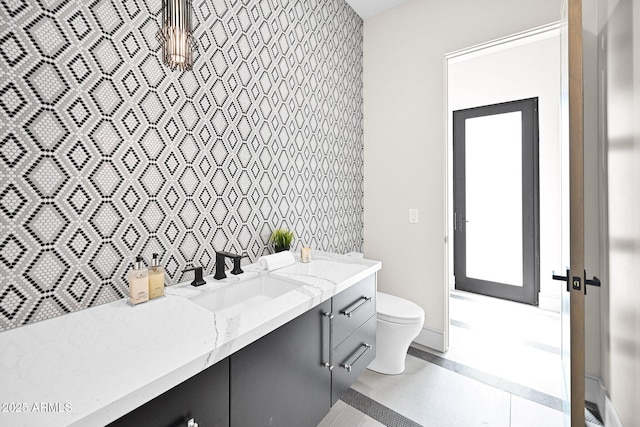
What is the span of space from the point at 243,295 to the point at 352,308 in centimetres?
53

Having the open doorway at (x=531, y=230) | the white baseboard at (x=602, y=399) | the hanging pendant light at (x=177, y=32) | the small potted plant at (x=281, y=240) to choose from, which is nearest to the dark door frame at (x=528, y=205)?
the open doorway at (x=531, y=230)

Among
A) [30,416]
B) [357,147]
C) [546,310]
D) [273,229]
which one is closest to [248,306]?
[273,229]

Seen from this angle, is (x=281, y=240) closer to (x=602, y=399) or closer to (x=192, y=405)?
(x=192, y=405)

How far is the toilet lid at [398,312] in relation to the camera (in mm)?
1929

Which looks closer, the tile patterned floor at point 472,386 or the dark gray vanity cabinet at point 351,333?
the dark gray vanity cabinet at point 351,333

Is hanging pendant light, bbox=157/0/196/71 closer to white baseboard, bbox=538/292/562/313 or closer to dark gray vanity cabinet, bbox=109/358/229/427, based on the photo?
dark gray vanity cabinet, bbox=109/358/229/427

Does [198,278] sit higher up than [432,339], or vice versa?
[198,278]

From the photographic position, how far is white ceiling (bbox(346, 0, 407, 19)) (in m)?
2.48

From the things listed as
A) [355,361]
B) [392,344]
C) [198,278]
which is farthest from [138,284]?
[392,344]

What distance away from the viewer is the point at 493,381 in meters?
1.99

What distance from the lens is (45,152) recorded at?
37.5 inches

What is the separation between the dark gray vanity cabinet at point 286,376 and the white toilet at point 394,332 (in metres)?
0.80

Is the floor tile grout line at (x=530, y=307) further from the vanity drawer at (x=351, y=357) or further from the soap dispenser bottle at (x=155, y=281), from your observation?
the soap dispenser bottle at (x=155, y=281)

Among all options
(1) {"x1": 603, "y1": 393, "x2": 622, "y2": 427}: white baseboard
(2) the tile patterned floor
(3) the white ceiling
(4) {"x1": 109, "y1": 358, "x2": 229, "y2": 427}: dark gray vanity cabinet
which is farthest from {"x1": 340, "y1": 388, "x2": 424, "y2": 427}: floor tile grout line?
(3) the white ceiling
